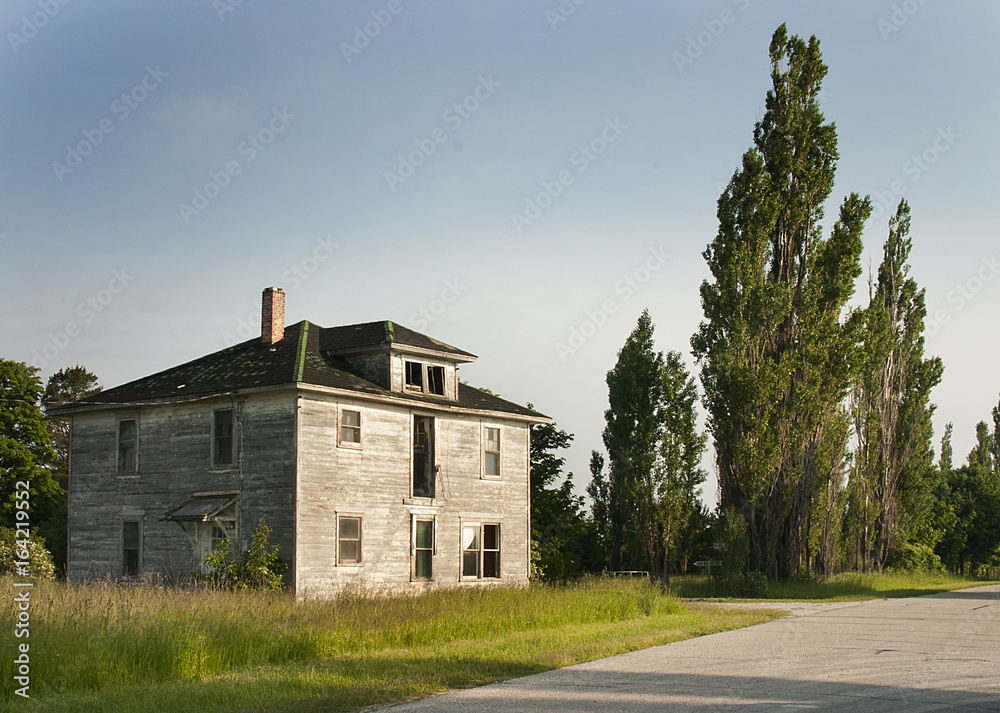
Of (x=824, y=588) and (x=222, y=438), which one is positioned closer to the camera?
(x=222, y=438)

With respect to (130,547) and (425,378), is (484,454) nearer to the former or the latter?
(425,378)

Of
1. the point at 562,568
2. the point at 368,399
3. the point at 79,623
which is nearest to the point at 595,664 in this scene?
the point at 79,623

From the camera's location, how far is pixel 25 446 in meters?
46.7

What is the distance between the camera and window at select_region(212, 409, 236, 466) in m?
26.1

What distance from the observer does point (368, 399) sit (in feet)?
87.5

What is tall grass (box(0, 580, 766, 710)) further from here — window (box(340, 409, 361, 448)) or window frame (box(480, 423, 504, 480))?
window frame (box(480, 423, 504, 480))

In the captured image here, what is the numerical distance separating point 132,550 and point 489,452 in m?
10.9

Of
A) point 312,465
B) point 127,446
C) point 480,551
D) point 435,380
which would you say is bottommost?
point 480,551

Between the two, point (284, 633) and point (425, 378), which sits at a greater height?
point (425, 378)

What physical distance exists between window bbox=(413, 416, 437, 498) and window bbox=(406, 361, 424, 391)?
964 millimetres

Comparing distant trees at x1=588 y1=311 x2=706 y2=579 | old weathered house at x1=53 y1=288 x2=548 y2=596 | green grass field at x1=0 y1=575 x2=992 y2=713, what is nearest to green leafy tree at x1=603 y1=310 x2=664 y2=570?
distant trees at x1=588 y1=311 x2=706 y2=579

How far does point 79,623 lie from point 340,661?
139 inches

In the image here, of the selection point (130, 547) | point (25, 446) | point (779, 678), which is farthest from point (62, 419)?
point (779, 678)

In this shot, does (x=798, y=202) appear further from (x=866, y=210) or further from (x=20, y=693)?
(x=20, y=693)
